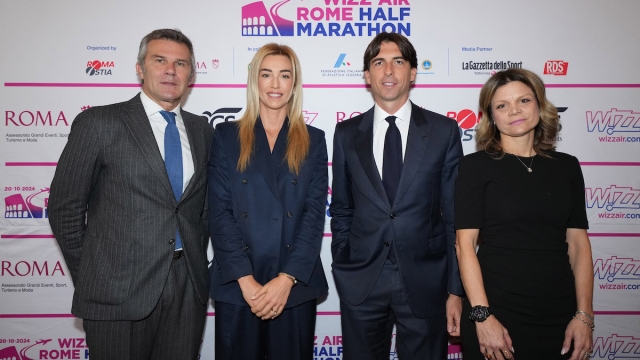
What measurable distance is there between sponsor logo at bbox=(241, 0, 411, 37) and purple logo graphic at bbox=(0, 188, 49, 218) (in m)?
2.12

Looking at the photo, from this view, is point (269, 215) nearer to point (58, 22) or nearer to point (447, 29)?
point (447, 29)

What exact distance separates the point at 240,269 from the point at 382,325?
2.66 feet

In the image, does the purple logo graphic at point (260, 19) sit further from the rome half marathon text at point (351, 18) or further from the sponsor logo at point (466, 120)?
the sponsor logo at point (466, 120)

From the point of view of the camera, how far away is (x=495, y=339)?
186 centimetres

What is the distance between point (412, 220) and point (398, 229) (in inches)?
3.5

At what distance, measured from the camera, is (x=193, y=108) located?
10.6 ft

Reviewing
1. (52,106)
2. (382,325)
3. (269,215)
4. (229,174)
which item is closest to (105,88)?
(52,106)

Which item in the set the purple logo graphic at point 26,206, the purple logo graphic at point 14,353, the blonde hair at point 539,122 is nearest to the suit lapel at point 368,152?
the blonde hair at point 539,122

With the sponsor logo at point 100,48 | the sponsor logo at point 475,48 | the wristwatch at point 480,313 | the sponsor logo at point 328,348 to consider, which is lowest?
the sponsor logo at point 328,348

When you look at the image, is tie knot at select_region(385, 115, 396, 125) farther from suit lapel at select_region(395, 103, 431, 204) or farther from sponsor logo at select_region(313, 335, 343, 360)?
sponsor logo at select_region(313, 335, 343, 360)

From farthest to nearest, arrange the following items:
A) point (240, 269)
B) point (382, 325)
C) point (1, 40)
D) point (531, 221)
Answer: point (1, 40), point (382, 325), point (240, 269), point (531, 221)

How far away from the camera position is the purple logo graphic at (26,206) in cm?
318

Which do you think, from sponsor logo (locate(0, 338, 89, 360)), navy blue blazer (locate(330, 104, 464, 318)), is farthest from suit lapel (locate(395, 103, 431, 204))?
sponsor logo (locate(0, 338, 89, 360))

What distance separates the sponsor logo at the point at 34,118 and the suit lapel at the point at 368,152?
7.59 feet
